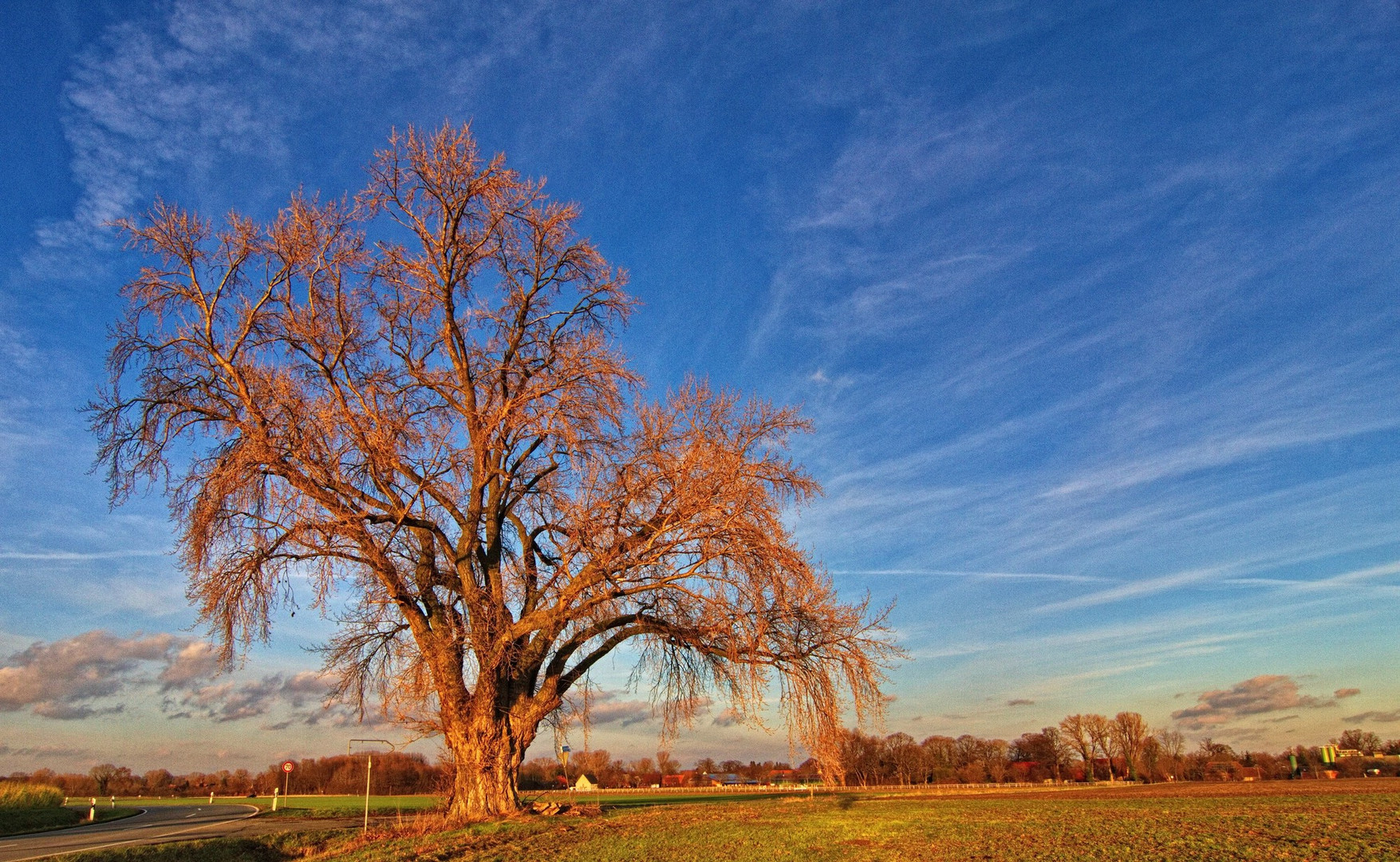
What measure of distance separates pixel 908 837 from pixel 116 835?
22812mm

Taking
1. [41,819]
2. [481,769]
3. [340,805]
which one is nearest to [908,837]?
[481,769]

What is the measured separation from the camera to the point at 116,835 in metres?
22.6

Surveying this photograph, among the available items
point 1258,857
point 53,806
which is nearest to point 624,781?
point 53,806

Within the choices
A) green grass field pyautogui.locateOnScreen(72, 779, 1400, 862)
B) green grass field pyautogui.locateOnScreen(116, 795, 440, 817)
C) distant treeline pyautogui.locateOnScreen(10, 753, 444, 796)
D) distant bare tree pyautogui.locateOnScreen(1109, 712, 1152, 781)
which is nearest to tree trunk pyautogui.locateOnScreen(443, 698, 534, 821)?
green grass field pyautogui.locateOnScreen(72, 779, 1400, 862)

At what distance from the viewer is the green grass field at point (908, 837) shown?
371 inches

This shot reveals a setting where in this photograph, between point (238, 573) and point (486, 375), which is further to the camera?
point (486, 375)

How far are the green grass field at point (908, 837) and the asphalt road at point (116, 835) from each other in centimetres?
299

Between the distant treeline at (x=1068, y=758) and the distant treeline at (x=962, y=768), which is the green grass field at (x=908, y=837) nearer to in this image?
the distant treeline at (x=962, y=768)

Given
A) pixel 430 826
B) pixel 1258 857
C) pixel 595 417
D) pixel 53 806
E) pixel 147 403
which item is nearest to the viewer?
pixel 1258 857

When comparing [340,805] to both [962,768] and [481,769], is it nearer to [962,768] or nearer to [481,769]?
[481,769]

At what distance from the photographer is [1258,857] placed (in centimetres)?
830

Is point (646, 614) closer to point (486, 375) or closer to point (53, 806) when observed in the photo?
point (486, 375)

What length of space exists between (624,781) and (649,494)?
91.7m

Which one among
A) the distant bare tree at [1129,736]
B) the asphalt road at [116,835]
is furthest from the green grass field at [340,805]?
the distant bare tree at [1129,736]
